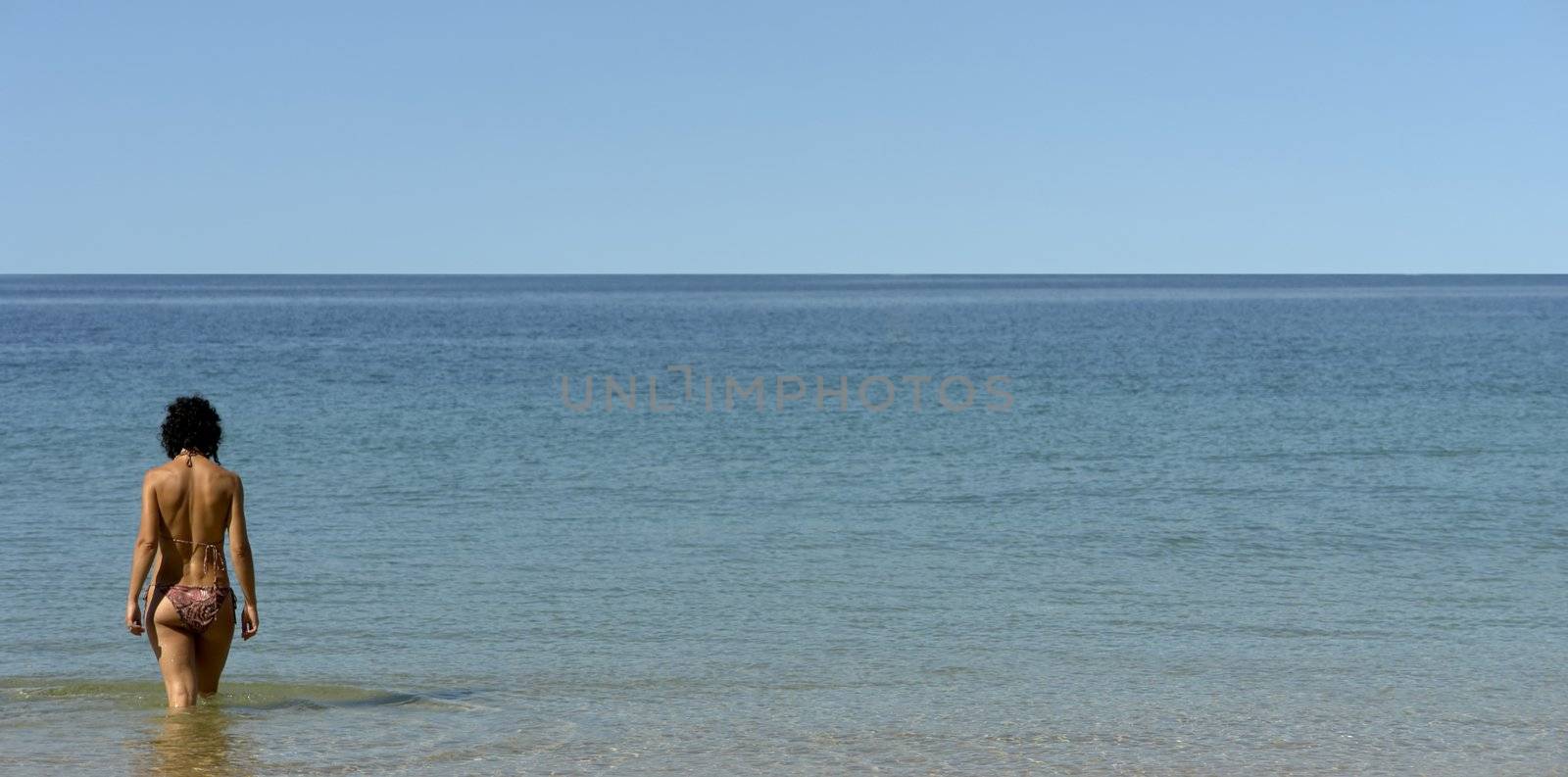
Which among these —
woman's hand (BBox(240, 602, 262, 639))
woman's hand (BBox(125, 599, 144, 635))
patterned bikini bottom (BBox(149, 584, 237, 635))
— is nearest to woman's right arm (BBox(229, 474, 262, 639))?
woman's hand (BBox(240, 602, 262, 639))

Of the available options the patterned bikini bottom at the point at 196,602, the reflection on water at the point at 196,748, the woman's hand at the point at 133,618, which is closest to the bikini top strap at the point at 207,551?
the patterned bikini bottom at the point at 196,602

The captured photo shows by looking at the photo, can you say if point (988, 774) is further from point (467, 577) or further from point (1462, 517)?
point (1462, 517)

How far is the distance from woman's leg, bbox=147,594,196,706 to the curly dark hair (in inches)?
28.5

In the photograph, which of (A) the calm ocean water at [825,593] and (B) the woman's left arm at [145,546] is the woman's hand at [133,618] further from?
(A) the calm ocean water at [825,593]

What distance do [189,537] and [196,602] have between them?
0.30 meters

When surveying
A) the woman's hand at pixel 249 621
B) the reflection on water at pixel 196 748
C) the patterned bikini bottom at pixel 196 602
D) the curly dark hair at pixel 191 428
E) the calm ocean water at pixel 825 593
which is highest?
the curly dark hair at pixel 191 428

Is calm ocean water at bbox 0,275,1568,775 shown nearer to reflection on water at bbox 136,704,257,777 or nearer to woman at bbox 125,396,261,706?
reflection on water at bbox 136,704,257,777

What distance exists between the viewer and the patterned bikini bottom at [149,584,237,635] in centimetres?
727

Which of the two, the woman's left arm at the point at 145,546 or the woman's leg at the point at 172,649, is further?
the woman's leg at the point at 172,649

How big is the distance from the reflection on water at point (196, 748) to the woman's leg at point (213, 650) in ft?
0.50

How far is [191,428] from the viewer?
716cm

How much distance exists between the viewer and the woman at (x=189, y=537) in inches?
283

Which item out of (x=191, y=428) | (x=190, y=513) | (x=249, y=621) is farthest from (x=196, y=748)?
(x=191, y=428)

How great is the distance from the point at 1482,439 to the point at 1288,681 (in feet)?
58.8
